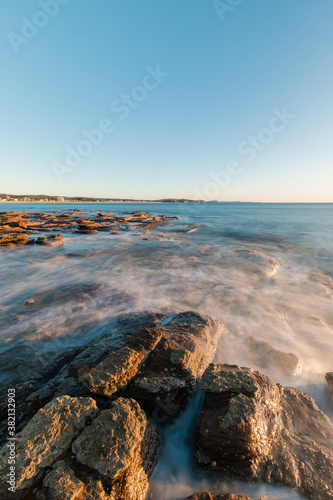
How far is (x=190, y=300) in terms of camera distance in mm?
6871

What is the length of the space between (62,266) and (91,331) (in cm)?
702

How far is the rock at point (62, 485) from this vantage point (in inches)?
69.3

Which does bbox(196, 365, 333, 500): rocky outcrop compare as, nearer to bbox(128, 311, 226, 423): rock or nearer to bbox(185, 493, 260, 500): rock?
Answer: bbox(185, 493, 260, 500): rock

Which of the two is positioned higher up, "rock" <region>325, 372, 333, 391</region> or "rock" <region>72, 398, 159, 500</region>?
"rock" <region>72, 398, 159, 500</region>

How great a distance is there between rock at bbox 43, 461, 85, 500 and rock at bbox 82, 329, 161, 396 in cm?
81

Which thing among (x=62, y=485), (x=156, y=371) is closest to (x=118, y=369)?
(x=156, y=371)

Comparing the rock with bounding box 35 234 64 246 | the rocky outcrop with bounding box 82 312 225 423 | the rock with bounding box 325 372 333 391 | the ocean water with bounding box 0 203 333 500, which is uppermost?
the rocky outcrop with bounding box 82 312 225 423

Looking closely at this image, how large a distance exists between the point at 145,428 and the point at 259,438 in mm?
1355

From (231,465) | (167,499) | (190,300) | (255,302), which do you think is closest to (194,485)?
(167,499)

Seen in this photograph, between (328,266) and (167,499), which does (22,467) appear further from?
(328,266)

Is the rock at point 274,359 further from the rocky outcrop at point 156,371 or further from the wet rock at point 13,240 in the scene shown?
the wet rock at point 13,240

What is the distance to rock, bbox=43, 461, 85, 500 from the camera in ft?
5.77

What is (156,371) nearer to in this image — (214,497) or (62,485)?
(214,497)

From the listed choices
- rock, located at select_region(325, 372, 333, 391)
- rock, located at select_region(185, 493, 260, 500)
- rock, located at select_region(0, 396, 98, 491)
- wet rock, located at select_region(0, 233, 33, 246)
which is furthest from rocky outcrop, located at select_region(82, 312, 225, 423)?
wet rock, located at select_region(0, 233, 33, 246)
